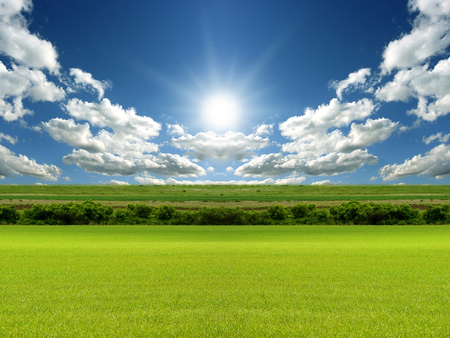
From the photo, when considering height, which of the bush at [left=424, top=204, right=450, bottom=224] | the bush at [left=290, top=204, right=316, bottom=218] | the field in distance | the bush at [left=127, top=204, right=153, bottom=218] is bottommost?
the bush at [left=424, top=204, right=450, bottom=224]

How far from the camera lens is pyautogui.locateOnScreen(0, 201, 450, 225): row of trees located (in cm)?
4697

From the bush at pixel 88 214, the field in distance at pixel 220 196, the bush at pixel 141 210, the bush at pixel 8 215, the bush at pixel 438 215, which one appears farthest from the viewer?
the field in distance at pixel 220 196

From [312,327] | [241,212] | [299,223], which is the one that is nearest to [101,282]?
[312,327]

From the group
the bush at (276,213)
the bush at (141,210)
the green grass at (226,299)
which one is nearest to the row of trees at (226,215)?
the bush at (276,213)

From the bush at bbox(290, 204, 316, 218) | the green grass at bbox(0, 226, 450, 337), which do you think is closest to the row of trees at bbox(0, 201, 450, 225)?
the bush at bbox(290, 204, 316, 218)

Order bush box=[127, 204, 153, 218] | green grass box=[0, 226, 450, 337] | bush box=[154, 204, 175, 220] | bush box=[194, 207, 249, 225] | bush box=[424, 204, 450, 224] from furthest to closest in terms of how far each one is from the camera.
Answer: bush box=[127, 204, 153, 218] → bush box=[154, 204, 175, 220] → bush box=[194, 207, 249, 225] → bush box=[424, 204, 450, 224] → green grass box=[0, 226, 450, 337]

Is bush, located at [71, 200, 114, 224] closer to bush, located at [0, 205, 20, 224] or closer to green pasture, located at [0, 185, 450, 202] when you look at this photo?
bush, located at [0, 205, 20, 224]

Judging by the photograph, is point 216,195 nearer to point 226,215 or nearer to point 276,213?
point 226,215

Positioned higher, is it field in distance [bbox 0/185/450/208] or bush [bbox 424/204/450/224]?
field in distance [bbox 0/185/450/208]

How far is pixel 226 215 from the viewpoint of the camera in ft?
157

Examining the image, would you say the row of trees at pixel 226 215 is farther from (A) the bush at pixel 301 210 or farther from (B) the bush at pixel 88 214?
(A) the bush at pixel 301 210

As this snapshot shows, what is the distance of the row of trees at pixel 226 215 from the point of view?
4697 cm

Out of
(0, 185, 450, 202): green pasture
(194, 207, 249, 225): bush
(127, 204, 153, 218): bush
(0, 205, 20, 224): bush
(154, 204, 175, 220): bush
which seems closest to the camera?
(0, 205, 20, 224): bush

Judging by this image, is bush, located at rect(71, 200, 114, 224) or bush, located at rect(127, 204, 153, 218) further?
bush, located at rect(127, 204, 153, 218)
